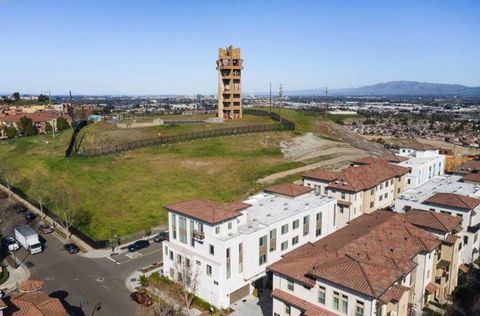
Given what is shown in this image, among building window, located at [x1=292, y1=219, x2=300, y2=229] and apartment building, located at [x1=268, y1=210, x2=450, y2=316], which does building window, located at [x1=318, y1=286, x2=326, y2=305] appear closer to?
apartment building, located at [x1=268, y1=210, x2=450, y2=316]

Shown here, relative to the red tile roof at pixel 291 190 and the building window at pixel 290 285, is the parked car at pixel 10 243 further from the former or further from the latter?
the building window at pixel 290 285

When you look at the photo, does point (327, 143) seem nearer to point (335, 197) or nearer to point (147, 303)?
point (335, 197)

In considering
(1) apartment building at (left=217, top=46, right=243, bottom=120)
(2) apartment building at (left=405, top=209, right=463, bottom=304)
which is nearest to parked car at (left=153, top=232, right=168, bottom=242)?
(2) apartment building at (left=405, top=209, right=463, bottom=304)

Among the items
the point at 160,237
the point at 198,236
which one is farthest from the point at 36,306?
the point at 160,237

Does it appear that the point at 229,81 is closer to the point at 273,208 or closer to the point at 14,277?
the point at 273,208

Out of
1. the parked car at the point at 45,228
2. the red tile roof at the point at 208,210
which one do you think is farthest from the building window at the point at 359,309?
the parked car at the point at 45,228

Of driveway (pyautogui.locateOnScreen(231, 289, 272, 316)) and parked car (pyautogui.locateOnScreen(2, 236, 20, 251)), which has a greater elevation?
parked car (pyautogui.locateOnScreen(2, 236, 20, 251))

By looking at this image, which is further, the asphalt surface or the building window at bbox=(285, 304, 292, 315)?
the asphalt surface
